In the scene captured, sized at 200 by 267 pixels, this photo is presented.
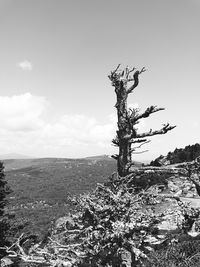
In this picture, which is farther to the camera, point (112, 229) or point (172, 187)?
point (172, 187)

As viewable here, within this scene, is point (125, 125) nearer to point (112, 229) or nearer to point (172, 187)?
point (112, 229)

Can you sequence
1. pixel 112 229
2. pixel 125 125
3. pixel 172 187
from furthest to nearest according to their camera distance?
1. pixel 172 187
2. pixel 125 125
3. pixel 112 229

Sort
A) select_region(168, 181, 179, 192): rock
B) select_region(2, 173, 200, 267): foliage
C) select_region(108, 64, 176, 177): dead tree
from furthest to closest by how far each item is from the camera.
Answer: select_region(168, 181, 179, 192): rock → select_region(108, 64, 176, 177): dead tree → select_region(2, 173, 200, 267): foliage

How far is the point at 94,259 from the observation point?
470 centimetres

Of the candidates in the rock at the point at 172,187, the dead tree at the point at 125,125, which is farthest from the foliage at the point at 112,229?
the rock at the point at 172,187

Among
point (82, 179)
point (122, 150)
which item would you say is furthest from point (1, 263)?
point (82, 179)

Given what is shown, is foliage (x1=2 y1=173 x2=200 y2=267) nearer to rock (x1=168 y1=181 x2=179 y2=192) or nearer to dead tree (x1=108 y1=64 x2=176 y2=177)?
dead tree (x1=108 y1=64 x2=176 y2=177)

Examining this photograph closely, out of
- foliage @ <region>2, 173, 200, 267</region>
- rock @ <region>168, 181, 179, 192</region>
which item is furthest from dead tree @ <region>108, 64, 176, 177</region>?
rock @ <region>168, 181, 179, 192</region>

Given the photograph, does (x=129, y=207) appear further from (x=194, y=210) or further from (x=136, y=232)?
(x=194, y=210)

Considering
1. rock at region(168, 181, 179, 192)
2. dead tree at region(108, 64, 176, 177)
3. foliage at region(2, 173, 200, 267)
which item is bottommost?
rock at region(168, 181, 179, 192)

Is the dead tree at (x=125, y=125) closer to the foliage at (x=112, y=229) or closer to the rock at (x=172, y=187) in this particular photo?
the foliage at (x=112, y=229)

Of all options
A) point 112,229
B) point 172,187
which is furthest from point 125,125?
point 172,187

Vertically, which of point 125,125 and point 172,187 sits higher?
point 125,125

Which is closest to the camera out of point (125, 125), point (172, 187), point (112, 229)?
point (112, 229)
